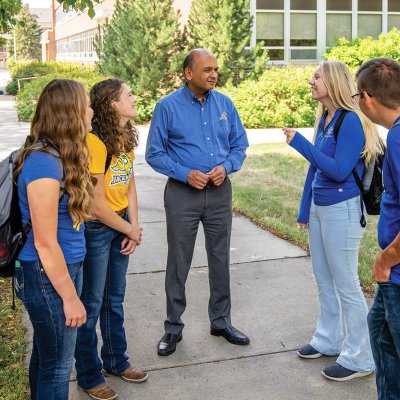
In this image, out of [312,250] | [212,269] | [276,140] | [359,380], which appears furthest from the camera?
[276,140]

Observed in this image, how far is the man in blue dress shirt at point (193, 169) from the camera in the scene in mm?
4422

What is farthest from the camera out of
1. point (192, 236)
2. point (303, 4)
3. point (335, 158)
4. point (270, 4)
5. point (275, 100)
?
point (303, 4)

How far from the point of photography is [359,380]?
13.1 ft

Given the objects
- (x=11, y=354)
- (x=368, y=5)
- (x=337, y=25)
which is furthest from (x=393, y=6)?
(x=11, y=354)

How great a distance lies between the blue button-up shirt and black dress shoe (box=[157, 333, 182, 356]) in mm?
1120

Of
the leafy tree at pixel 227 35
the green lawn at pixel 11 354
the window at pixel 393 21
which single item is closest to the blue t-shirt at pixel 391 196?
the green lawn at pixel 11 354

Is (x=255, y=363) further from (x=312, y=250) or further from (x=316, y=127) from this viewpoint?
(x=316, y=127)

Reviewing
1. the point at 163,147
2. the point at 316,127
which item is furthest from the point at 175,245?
the point at 316,127

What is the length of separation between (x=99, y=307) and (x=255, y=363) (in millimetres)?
1223

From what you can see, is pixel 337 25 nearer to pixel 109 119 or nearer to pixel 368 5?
pixel 368 5

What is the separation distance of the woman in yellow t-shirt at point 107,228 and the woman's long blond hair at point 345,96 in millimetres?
1196

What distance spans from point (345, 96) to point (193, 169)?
1145 mm

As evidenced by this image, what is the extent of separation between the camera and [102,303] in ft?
12.8

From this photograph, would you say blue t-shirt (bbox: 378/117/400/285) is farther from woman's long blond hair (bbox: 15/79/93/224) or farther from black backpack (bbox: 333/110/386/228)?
woman's long blond hair (bbox: 15/79/93/224)
